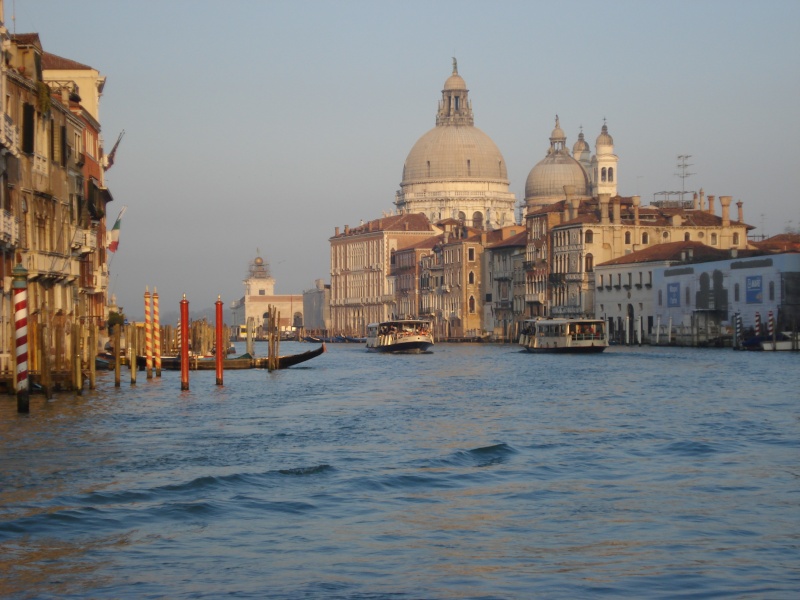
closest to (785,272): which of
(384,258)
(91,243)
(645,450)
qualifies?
(91,243)

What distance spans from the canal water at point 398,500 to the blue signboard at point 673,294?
163ft

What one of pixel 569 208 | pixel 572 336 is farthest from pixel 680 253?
pixel 572 336

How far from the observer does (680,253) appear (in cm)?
8012

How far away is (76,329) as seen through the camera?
26.5 meters

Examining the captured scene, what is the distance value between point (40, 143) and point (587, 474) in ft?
57.2

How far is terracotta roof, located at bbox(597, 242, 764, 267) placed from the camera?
79.3 m

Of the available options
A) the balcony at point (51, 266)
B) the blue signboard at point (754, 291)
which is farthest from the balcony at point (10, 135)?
the blue signboard at point (754, 291)

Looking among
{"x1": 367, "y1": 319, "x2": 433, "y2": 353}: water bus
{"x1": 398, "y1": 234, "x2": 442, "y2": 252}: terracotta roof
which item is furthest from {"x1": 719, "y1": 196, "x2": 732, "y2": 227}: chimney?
{"x1": 398, "y1": 234, "x2": 442, "y2": 252}: terracotta roof

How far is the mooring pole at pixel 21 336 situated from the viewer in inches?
854

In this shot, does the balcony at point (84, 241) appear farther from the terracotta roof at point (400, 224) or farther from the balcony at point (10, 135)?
the terracotta roof at point (400, 224)

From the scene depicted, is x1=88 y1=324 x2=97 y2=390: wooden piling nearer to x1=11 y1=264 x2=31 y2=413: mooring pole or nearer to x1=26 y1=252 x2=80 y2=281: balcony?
x1=26 y1=252 x2=80 y2=281: balcony

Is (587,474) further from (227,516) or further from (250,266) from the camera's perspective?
(250,266)

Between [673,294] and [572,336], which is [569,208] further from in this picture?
[572,336]

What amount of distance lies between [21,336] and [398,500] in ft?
29.3
